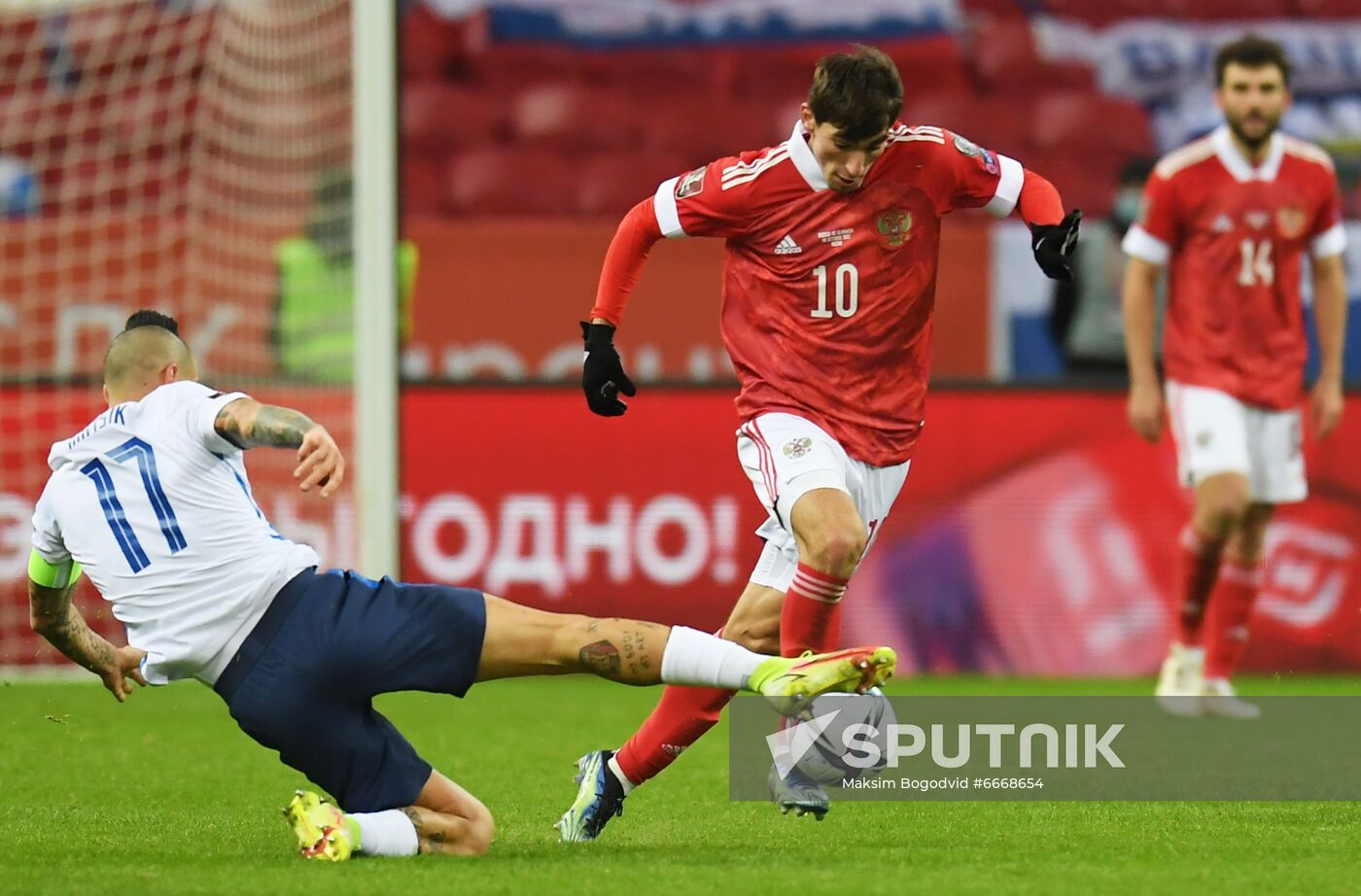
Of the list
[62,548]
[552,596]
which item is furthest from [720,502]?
[62,548]

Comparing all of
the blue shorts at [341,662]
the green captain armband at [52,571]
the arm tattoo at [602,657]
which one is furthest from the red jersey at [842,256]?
the green captain armband at [52,571]

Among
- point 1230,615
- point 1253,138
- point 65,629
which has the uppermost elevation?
point 1253,138

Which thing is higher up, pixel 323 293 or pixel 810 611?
pixel 323 293

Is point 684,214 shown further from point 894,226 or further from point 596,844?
point 596,844

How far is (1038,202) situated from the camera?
557cm

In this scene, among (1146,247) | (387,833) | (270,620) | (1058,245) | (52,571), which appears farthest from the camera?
(1146,247)

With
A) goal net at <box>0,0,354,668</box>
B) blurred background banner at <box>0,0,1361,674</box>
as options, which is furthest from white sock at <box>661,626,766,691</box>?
goal net at <box>0,0,354,668</box>

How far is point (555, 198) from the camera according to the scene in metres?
13.1

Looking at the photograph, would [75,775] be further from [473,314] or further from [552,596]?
[473,314]

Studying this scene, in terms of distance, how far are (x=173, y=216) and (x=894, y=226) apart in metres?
7.19

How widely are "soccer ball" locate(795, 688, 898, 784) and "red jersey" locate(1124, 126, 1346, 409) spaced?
353 centimetres

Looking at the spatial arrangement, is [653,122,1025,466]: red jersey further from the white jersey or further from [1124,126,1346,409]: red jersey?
[1124,126,1346,409]: red jersey

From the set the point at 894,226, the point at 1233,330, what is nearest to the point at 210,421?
the point at 894,226

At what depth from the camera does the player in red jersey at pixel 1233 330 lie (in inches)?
323
